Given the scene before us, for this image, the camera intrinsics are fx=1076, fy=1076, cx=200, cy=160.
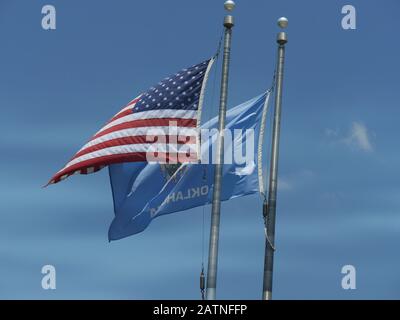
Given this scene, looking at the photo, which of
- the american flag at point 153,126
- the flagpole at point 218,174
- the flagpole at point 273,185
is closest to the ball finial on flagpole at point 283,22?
the flagpole at point 273,185

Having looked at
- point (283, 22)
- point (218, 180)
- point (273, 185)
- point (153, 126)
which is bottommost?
point (218, 180)

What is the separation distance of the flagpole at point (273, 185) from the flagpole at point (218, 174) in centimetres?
180

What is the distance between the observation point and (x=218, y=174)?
34.0m

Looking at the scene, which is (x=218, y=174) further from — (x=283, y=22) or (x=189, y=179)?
(x=283, y=22)

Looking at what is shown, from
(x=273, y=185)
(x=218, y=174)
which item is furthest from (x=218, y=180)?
(x=273, y=185)

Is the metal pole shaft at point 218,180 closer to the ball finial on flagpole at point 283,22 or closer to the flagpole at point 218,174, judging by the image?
the flagpole at point 218,174

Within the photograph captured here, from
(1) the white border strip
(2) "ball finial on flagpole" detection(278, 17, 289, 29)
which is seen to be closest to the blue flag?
(1) the white border strip

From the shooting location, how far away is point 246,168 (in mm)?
35562

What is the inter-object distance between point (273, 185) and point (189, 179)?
110 inches
